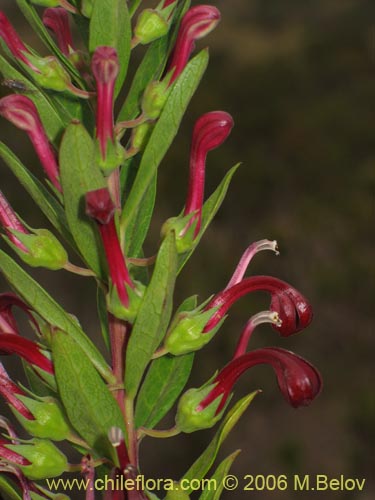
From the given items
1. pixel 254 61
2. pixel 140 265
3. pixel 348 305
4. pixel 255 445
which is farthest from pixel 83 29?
pixel 254 61

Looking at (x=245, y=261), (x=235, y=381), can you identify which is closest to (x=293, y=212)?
(x=245, y=261)

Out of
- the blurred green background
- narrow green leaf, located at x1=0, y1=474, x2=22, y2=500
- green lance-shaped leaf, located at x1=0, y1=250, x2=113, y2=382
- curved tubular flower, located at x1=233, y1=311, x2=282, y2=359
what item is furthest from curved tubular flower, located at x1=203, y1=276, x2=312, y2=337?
the blurred green background

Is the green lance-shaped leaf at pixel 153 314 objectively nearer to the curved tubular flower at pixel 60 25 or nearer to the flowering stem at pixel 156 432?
the flowering stem at pixel 156 432

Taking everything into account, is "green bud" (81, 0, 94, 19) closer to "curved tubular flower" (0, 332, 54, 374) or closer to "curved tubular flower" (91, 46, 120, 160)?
"curved tubular flower" (91, 46, 120, 160)

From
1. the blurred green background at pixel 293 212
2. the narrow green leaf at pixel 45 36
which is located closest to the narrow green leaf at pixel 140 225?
the narrow green leaf at pixel 45 36

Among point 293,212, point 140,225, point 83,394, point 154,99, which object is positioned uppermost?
point 154,99

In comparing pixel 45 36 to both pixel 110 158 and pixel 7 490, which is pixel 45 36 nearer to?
pixel 110 158

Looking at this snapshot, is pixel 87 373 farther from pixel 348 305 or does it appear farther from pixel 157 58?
pixel 348 305
